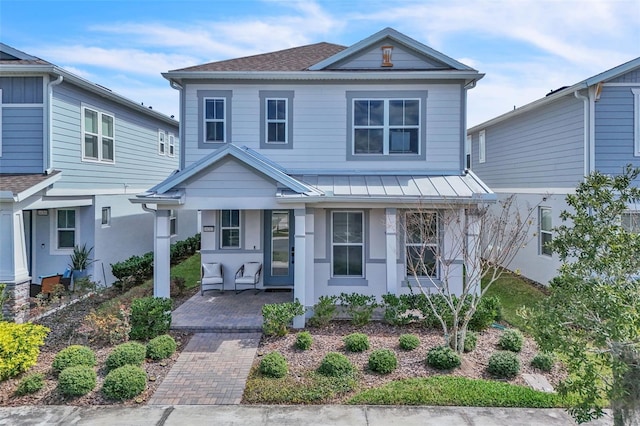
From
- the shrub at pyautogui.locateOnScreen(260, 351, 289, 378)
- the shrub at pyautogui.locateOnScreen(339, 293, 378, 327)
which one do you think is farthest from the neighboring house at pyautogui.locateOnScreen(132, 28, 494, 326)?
the shrub at pyautogui.locateOnScreen(260, 351, 289, 378)

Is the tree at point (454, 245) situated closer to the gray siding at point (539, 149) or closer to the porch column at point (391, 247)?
the porch column at point (391, 247)

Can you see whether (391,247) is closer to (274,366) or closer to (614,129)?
(274,366)

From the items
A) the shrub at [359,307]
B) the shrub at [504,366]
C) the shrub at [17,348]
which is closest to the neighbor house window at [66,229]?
the shrub at [17,348]

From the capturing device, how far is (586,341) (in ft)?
15.2

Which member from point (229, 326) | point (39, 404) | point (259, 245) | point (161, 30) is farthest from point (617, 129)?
point (39, 404)

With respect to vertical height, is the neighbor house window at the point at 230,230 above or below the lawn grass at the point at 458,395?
above

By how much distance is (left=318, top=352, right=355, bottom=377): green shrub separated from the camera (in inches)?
270

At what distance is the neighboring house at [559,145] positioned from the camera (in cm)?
1127

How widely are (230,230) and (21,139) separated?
6.02 meters

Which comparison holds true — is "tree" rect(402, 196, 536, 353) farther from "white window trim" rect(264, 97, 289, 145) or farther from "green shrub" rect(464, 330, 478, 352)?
"white window trim" rect(264, 97, 289, 145)

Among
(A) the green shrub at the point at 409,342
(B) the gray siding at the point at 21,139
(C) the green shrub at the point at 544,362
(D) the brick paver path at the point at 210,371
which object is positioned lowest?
(D) the brick paver path at the point at 210,371

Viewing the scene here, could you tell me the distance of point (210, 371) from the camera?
23.7 feet

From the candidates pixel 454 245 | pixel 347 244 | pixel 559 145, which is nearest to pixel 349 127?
pixel 347 244

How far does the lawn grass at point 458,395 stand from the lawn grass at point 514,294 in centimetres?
356
